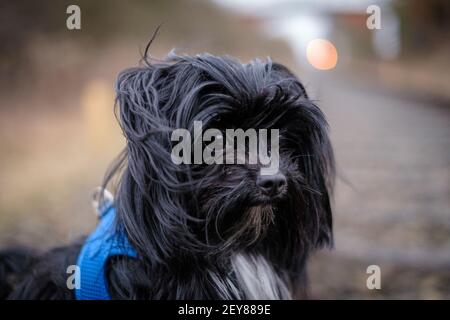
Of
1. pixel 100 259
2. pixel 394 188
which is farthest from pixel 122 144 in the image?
pixel 100 259

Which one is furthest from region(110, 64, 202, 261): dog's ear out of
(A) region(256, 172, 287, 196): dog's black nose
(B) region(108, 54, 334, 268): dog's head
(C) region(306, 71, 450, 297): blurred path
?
(C) region(306, 71, 450, 297): blurred path

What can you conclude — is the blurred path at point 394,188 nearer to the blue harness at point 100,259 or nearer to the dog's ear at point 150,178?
the dog's ear at point 150,178

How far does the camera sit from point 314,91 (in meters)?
2.76

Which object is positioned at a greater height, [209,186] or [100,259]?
[209,186]

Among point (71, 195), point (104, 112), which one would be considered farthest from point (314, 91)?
point (104, 112)

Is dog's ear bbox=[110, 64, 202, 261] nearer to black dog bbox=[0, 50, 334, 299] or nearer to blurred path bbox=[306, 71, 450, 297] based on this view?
black dog bbox=[0, 50, 334, 299]

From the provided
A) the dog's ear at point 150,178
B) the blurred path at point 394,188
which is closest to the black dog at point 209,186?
the dog's ear at point 150,178

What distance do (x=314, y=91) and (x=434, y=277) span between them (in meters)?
1.94

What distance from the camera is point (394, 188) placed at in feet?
20.9

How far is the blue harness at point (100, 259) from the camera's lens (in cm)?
230

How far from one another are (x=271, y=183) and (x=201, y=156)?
0.95 ft

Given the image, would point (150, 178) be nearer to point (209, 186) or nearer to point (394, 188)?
point (209, 186)

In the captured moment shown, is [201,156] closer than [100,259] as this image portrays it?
Yes
